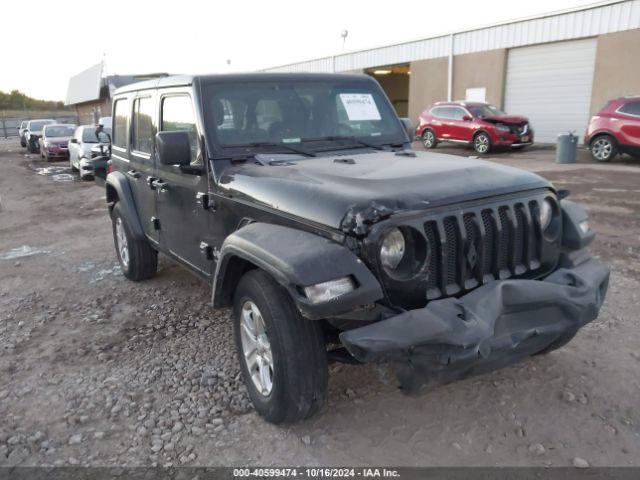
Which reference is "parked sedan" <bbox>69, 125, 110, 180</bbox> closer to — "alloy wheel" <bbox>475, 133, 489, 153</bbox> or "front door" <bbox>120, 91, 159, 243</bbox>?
"front door" <bbox>120, 91, 159, 243</bbox>

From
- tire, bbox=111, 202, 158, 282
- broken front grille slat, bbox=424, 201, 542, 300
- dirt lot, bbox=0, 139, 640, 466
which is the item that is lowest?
dirt lot, bbox=0, 139, 640, 466

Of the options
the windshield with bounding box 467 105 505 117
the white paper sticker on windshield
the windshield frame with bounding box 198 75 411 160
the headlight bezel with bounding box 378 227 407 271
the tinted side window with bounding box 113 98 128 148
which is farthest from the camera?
the windshield with bounding box 467 105 505 117

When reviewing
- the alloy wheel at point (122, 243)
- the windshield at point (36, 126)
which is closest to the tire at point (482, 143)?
the alloy wheel at point (122, 243)

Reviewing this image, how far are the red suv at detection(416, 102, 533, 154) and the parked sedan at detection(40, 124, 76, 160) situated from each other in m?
14.0

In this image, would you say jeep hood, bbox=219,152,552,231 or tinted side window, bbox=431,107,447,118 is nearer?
jeep hood, bbox=219,152,552,231

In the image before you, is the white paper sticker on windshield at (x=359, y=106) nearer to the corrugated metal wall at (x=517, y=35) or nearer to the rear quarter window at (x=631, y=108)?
the corrugated metal wall at (x=517, y=35)

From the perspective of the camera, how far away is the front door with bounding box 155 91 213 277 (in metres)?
3.75

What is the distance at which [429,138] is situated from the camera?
19.3 metres

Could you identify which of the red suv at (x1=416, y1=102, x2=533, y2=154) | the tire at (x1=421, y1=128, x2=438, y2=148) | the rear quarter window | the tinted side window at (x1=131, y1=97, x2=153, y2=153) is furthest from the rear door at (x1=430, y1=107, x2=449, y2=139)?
the tinted side window at (x1=131, y1=97, x2=153, y2=153)

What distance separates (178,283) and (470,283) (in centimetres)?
357

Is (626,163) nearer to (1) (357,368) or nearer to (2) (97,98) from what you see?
(1) (357,368)

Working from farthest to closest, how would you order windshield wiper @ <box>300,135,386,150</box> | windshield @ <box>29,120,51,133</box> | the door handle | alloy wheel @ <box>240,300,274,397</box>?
windshield @ <box>29,120,51,133</box> → the door handle → windshield wiper @ <box>300,135,386,150</box> → alloy wheel @ <box>240,300,274,397</box>

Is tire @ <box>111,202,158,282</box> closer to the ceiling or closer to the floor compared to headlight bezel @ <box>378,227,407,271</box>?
closer to the floor

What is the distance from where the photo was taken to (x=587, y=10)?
17766 mm
